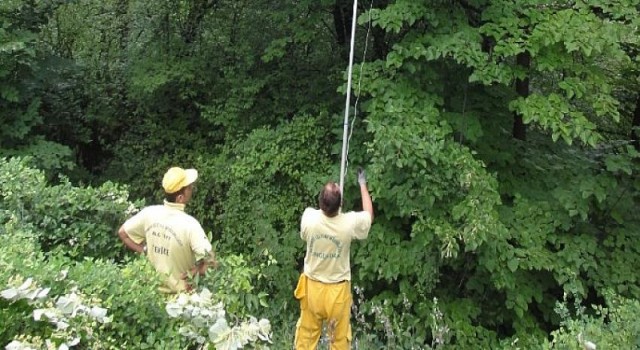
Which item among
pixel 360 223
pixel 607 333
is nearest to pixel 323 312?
pixel 360 223

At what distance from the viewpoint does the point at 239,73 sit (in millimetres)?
7941

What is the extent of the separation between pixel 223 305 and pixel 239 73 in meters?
5.63

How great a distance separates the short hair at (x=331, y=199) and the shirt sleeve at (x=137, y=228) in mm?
1136

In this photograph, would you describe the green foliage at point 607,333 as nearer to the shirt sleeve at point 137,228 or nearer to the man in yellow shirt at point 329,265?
the man in yellow shirt at point 329,265

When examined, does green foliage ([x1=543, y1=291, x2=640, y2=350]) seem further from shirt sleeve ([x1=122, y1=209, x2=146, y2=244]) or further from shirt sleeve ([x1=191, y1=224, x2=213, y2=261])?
shirt sleeve ([x1=122, y1=209, x2=146, y2=244])

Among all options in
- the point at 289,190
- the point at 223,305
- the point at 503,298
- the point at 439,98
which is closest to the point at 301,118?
the point at 289,190

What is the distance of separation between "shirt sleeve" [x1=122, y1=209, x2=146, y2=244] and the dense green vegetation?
0.51 ft

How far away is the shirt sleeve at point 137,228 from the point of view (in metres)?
3.50

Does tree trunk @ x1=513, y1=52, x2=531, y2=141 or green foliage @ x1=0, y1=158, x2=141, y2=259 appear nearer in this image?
green foliage @ x1=0, y1=158, x2=141, y2=259

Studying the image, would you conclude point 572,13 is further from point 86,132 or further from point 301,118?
point 86,132

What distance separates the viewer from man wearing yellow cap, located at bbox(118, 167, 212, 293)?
317 cm

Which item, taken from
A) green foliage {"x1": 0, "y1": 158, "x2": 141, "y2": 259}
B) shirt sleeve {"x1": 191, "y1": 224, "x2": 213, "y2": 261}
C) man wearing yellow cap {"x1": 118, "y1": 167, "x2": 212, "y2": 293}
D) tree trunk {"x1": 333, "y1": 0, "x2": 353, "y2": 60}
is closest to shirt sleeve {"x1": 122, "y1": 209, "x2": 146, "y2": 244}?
man wearing yellow cap {"x1": 118, "y1": 167, "x2": 212, "y2": 293}

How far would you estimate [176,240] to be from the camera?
323 centimetres

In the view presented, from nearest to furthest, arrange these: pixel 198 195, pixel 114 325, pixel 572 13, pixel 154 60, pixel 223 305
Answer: pixel 114 325 → pixel 223 305 → pixel 572 13 → pixel 198 195 → pixel 154 60
